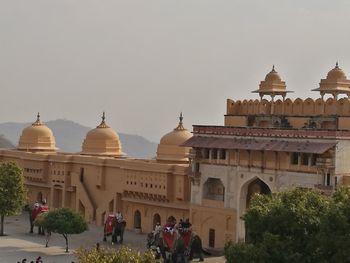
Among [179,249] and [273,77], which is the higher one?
[273,77]

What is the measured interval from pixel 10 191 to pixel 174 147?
8835 millimetres

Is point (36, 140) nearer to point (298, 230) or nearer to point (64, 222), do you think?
point (64, 222)

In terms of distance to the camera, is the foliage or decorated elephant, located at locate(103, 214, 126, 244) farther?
decorated elephant, located at locate(103, 214, 126, 244)

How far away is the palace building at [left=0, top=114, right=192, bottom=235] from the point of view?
138 feet

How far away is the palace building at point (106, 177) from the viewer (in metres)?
42.1

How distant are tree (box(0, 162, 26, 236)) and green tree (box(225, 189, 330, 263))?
1961 cm

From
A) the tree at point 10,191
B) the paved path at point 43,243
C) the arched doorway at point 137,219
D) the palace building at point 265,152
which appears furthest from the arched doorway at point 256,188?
the tree at point 10,191

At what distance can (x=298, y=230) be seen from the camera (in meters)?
23.9

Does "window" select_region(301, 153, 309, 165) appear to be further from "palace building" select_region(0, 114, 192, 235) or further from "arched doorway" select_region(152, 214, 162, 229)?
"arched doorway" select_region(152, 214, 162, 229)

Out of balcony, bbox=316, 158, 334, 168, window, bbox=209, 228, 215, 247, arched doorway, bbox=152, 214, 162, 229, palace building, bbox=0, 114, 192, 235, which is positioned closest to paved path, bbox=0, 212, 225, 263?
arched doorway, bbox=152, 214, 162, 229

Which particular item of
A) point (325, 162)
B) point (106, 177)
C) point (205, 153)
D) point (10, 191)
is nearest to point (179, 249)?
point (205, 153)

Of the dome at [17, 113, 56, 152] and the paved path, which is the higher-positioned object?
the dome at [17, 113, 56, 152]

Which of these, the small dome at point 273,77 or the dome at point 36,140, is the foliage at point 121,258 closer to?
the small dome at point 273,77

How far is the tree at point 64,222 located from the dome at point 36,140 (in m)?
18.9
